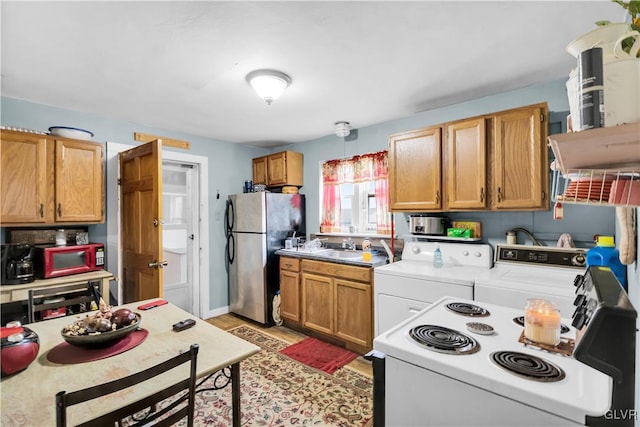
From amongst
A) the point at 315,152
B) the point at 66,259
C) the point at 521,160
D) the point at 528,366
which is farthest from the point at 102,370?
the point at 315,152

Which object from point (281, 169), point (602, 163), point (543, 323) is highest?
point (281, 169)

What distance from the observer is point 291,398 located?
221 cm

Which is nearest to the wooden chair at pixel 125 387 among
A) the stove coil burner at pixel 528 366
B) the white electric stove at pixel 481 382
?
the white electric stove at pixel 481 382

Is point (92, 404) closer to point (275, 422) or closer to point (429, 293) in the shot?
point (275, 422)

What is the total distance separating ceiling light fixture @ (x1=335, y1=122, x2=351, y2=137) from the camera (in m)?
3.39

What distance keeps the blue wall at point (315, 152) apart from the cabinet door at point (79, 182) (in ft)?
1.06

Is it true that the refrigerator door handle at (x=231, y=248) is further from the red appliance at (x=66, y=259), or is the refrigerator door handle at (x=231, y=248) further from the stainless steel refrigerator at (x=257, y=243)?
the red appliance at (x=66, y=259)

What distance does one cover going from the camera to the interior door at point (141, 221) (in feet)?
8.29

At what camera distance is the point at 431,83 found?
7.77 feet

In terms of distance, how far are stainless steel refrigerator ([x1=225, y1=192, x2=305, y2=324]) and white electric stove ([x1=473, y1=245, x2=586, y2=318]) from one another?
236 cm

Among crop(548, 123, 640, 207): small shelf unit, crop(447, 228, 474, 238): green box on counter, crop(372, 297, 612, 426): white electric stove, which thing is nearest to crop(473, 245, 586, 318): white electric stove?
crop(447, 228, 474, 238): green box on counter

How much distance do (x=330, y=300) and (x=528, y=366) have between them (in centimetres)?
230

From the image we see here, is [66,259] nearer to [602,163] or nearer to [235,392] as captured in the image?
[235,392]

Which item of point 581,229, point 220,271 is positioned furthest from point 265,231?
point 581,229
